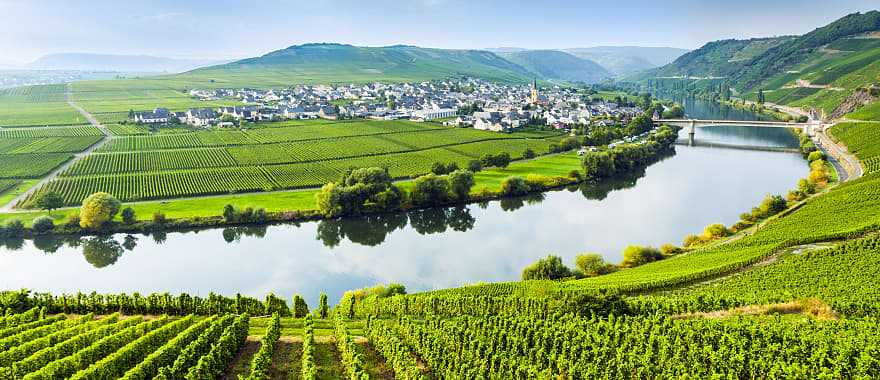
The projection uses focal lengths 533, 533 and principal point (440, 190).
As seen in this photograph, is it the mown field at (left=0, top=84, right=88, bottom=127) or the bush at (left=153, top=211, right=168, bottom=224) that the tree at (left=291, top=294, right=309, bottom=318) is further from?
the mown field at (left=0, top=84, right=88, bottom=127)

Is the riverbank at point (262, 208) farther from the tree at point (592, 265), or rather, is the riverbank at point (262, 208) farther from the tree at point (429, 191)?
the tree at point (592, 265)

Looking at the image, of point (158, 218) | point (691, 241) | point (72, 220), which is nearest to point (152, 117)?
point (72, 220)

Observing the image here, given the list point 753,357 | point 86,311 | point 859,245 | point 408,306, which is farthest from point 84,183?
point 859,245

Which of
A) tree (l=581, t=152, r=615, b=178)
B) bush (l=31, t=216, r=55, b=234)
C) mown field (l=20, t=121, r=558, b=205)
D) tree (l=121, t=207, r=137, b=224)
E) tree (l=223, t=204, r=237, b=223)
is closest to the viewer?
bush (l=31, t=216, r=55, b=234)

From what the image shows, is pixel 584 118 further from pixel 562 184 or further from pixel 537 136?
pixel 562 184

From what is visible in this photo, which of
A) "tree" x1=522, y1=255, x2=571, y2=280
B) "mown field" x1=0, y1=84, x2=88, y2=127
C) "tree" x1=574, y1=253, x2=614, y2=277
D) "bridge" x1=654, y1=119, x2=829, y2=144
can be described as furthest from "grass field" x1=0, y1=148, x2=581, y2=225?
"bridge" x1=654, y1=119, x2=829, y2=144

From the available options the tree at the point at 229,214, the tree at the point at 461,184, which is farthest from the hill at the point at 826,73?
the tree at the point at 229,214

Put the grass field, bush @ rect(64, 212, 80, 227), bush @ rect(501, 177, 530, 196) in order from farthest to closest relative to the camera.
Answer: bush @ rect(501, 177, 530, 196) < the grass field < bush @ rect(64, 212, 80, 227)
